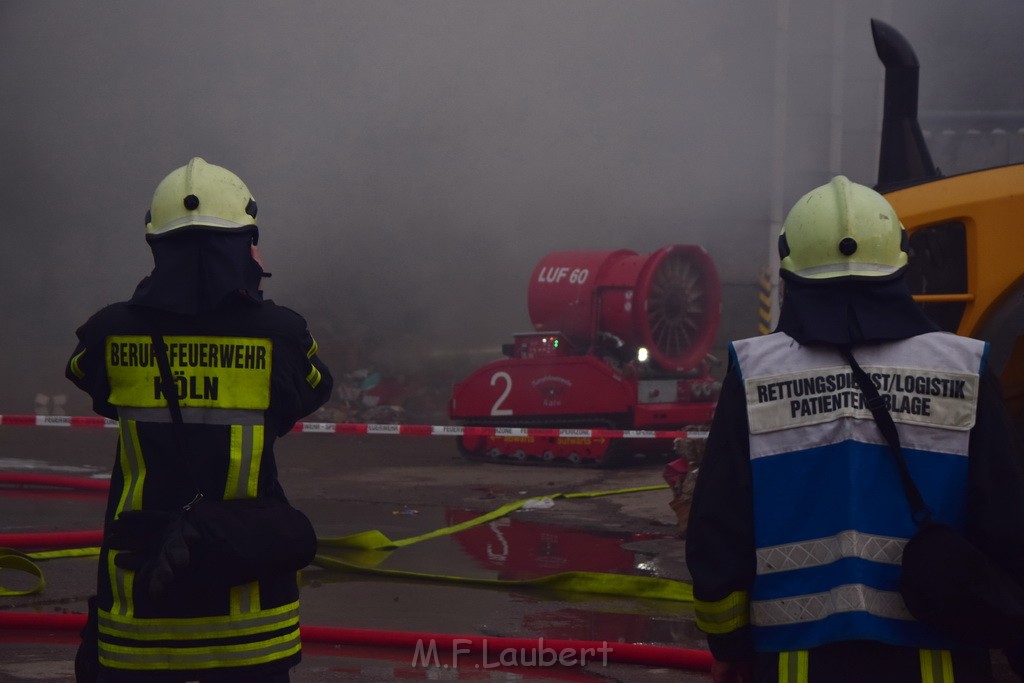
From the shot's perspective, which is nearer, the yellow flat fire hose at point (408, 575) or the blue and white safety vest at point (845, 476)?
the blue and white safety vest at point (845, 476)

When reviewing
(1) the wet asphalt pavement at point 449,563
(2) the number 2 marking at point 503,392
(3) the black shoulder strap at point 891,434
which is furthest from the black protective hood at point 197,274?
(2) the number 2 marking at point 503,392

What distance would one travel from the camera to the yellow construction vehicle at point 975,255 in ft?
14.8

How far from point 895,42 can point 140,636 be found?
14.4ft

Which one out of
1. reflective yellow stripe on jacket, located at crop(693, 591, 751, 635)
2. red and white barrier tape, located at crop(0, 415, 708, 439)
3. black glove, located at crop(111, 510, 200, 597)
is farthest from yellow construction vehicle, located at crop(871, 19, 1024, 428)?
red and white barrier tape, located at crop(0, 415, 708, 439)

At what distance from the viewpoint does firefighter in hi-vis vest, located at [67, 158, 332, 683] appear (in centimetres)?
218

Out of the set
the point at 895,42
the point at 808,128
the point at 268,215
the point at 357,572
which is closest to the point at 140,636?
the point at 357,572

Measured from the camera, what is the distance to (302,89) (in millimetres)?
13156

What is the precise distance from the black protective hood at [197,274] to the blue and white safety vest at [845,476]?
964 mm

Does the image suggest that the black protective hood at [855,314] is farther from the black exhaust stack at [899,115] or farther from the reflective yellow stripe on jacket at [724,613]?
the black exhaust stack at [899,115]

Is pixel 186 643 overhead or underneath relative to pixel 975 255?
underneath

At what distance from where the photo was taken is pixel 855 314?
1827 millimetres

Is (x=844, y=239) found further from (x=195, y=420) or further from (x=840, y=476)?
(x=195, y=420)

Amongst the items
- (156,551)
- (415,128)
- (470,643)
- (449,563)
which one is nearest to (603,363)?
(449,563)

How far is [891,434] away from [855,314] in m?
0.19
